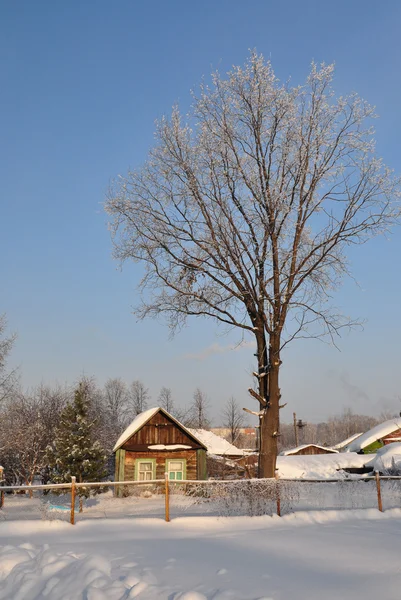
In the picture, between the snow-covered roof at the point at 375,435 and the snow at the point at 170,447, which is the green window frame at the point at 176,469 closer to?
the snow at the point at 170,447

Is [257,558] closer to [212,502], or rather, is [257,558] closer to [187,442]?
[212,502]

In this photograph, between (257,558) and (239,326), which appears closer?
(257,558)

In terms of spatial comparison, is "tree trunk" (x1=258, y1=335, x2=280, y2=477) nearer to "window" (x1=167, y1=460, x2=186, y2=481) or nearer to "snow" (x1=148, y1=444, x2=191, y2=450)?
"snow" (x1=148, y1=444, x2=191, y2=450)

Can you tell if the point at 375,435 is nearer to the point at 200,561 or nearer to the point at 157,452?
the point at 157,452

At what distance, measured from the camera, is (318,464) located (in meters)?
36.5

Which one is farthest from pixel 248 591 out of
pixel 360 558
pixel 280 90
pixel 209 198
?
pixel 280 90

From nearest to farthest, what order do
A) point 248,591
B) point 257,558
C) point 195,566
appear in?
point 248,591, point 195,566, point 257,558

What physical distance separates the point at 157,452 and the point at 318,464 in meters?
17.2

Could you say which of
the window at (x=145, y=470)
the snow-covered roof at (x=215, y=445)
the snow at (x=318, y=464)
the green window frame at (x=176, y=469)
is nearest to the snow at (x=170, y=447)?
the green window frame at (x=176, y=469)

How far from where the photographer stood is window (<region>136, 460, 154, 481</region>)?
78.8 ft

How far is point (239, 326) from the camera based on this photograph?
13695 mm

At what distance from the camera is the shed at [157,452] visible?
24047 millimetres

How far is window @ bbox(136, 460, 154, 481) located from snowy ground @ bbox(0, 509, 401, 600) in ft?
42.8

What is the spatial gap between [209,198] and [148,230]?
2.03m
